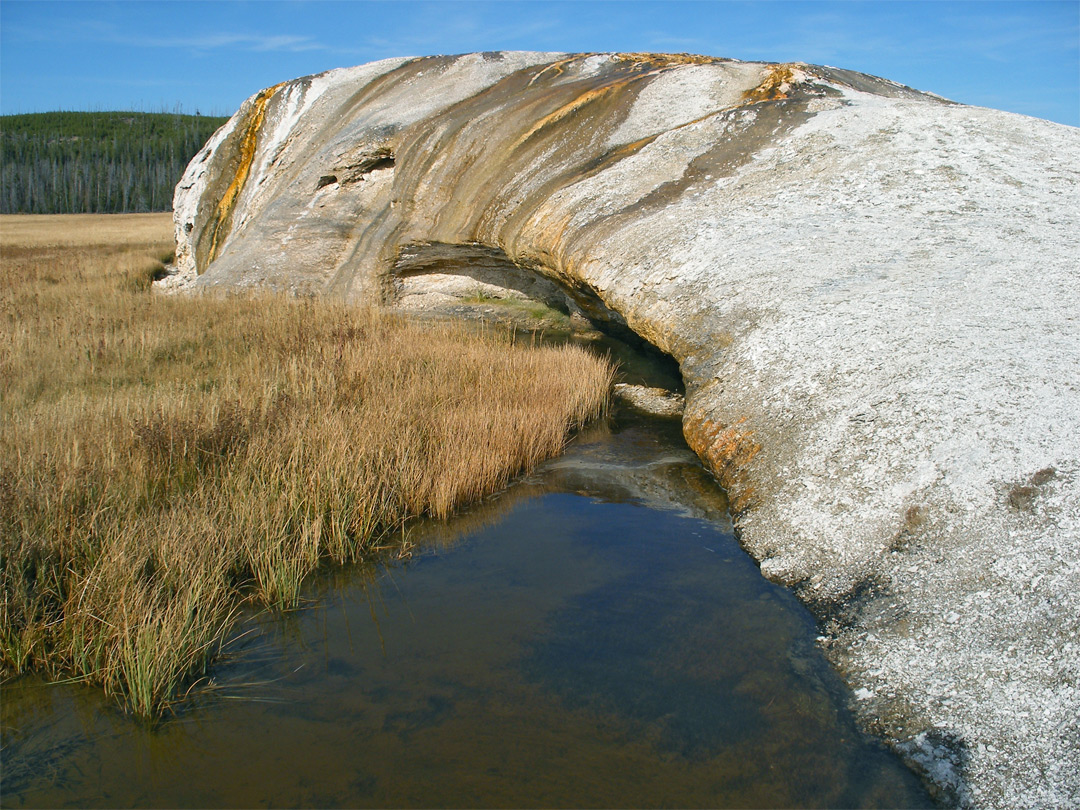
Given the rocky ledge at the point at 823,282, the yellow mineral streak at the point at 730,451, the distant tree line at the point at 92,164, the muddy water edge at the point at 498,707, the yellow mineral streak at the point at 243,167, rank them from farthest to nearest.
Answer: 1. the distant tree line at the point at 92,164
2. the yellow mineral streak at the point at 243,167
3. the yellow mineral streak at the point at 730,451
4. the rocky ledge at the point at 823,282
5. the muddy water edge at the point at 498,707

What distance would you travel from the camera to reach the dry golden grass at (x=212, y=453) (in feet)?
12.9

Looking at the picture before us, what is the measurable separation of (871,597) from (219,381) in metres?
6.11

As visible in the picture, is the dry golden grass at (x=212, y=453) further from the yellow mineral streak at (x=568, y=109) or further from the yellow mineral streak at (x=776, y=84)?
the yellow mineral streak at (x=776, y=84)

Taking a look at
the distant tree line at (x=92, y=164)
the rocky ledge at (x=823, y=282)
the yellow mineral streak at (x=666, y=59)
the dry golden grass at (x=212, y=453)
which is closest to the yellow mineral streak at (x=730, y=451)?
the rocky ledge at (x=823, y=282)

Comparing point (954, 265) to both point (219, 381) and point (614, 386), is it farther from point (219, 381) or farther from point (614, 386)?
point (219, 381)

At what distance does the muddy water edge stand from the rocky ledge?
0.38 metres

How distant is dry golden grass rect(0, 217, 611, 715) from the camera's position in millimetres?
3922

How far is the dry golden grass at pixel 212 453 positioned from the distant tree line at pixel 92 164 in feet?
216

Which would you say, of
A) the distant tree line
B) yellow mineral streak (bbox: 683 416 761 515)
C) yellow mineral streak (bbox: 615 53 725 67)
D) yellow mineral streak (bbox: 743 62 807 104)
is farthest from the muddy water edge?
the distant tree line

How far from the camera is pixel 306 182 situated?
1369cm

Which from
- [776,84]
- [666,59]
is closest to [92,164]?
[666,59]

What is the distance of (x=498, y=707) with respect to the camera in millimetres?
3646

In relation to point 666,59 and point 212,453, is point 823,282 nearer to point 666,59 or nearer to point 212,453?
point 212,453

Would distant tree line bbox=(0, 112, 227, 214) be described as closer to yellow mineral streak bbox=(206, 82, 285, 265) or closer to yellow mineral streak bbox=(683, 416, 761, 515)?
yellow mineral streak bbox=(206, 82, 285, 265)
